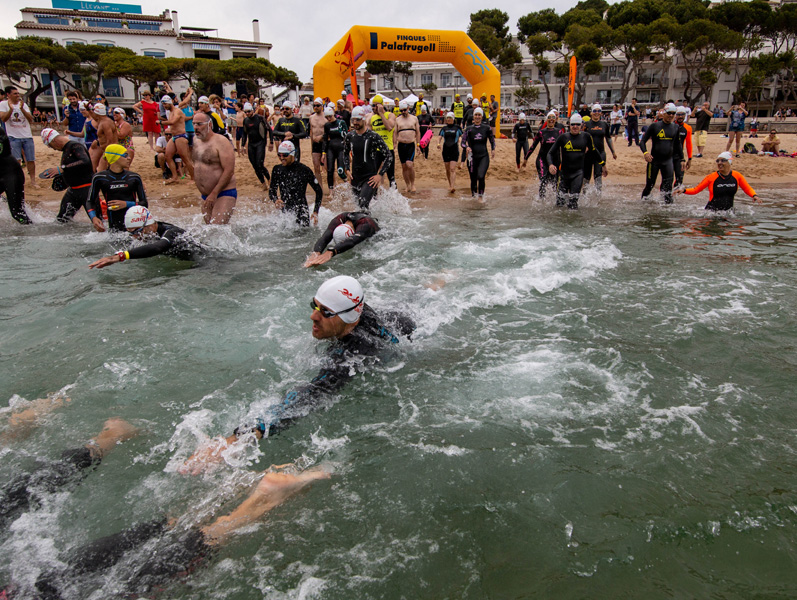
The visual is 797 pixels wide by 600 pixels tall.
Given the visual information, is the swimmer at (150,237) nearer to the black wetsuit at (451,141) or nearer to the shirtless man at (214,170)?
the shirtless man at (214,170)

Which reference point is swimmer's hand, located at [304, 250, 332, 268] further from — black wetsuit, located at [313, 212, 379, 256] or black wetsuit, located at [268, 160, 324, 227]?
black wetsuit, located at [268, 160, 324, 227]

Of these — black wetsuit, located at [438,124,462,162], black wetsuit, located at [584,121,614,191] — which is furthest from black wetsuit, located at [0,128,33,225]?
black wetsuit, located at [584,121,614,191]

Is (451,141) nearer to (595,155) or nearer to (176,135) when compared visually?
(595,155)

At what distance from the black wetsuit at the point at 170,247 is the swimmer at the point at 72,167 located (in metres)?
3.21

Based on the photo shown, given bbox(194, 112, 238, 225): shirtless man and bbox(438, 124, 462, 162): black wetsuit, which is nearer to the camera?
bbox(194, 112, 238, 225): shirtless man

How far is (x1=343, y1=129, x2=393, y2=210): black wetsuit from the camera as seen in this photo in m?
8.20

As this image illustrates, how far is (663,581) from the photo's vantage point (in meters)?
2.12

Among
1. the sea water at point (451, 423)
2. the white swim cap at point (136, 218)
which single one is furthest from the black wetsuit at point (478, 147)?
the white swim cap at point (136, 218)

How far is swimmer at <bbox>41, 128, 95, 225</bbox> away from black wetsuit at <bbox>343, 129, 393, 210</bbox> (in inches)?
163

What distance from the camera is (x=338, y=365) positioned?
3375 mm

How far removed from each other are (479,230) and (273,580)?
22.1 ft

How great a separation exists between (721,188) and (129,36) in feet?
215

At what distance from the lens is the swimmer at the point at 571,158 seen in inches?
368

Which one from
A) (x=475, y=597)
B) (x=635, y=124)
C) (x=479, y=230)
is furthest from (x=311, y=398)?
(x=635, y=124)
